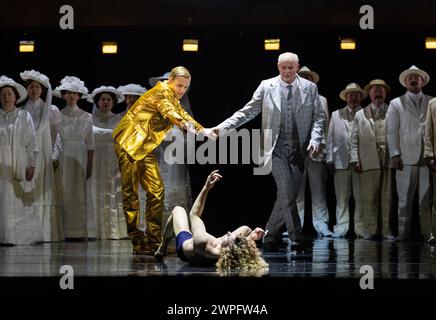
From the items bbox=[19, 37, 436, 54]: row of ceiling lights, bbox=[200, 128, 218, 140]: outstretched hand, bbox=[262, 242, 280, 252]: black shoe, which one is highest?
bbox=[19, 37, 436, 54]: row of ceiling lights

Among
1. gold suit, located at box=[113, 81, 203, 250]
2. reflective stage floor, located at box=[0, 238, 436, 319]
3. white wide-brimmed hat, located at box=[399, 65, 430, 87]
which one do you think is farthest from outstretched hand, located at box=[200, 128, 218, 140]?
white wide-brimmed hat, located at box=[399, 65, 430, 87]

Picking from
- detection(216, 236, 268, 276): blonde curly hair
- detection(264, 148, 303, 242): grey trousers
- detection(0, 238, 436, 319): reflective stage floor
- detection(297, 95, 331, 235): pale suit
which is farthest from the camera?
detection(297, 95, 331, 235): pale suit

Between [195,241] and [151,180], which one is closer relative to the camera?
[195,241]

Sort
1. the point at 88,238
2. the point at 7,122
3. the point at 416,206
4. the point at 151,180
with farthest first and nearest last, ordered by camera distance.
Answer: the point at 416,206 < the point at 88,238 < the point at 7,122 < the point at 151,180

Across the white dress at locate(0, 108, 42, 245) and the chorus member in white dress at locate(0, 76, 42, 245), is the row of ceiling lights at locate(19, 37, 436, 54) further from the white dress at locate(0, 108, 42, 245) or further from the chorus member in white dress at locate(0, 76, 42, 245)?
the white dress at locate(0, 108, 42, 245)

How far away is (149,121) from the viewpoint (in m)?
7.63

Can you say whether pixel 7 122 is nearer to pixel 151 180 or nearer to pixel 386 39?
pixel 151 180

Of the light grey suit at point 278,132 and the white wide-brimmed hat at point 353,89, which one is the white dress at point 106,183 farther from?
the light grey suit at point 278,132

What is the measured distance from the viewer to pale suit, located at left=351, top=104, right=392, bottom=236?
10.9 m

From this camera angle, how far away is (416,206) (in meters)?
11.7

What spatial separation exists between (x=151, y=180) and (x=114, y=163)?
3270mm

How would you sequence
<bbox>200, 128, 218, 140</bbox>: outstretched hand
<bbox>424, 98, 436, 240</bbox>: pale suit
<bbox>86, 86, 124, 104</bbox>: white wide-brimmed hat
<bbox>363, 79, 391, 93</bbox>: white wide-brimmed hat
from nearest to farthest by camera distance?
<bbox>200, 128, 218, 140</bbox>: outstretched hand → <bbox>424, 98, 436, 240</bbox>: pale suit → <bbox>86, 86, 124, 104</bbox>: white wide-brimmed hat → <bbox>363, 79, 391, 93</bbox>: white wide-brimmed hat

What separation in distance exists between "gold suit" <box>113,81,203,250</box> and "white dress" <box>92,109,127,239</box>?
9.80 feet

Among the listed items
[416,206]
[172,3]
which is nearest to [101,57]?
[172,3]
